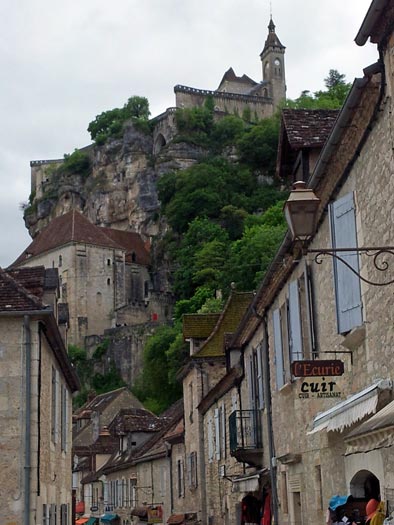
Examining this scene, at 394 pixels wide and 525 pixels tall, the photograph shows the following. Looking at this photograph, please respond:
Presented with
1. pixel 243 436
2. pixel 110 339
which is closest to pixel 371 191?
pixel 243 436

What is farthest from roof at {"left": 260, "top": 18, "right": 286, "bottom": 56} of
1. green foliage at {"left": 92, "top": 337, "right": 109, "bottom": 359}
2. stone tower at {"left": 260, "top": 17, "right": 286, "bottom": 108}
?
green foliage at {"left": 92, "top": 337, "right": 109, "bottom": 359}

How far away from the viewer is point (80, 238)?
Result: 83.6 m

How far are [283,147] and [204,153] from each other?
3300 inches

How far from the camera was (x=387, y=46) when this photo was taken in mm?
7852

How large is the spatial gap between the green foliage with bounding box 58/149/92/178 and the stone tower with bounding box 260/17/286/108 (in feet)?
79.5

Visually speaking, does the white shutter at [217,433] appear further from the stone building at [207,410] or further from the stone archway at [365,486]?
the stone archway at [365,486]

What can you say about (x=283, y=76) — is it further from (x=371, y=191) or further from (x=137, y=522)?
(x=371, y=191)

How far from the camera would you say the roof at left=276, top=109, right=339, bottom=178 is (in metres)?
11.6

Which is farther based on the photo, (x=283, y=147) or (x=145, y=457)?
(x=145, y=457)

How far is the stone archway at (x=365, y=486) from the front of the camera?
30.7 feet

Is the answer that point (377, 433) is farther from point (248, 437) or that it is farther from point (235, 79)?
point (235, 79)

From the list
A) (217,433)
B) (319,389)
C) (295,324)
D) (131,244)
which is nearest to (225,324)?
(217,433)

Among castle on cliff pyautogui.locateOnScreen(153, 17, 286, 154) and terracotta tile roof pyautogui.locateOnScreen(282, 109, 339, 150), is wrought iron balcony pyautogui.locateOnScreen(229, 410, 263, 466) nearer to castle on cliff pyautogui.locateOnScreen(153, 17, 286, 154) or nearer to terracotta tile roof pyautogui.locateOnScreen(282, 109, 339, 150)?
terracotta tile roof pyautogui.locateOnScreen(282, 109, 339, 150)

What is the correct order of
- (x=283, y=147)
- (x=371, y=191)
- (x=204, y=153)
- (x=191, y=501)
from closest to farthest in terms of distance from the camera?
(x=371, y=191)
(x=283, y=147)
(x=191, y=501)
(x=204, y=153)
